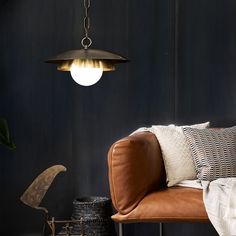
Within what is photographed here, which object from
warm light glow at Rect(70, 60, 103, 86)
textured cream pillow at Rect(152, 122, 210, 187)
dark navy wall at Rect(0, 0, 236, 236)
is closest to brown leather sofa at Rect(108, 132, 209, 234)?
textured cream pillow at Rect(152, 122, 210, 187)

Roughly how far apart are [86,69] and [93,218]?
122 centimetres

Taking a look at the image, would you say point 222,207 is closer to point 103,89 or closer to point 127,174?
point 127,174

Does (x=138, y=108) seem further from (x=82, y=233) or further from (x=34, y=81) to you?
(x=82, y=233)

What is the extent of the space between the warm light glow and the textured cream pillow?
2.82 feet

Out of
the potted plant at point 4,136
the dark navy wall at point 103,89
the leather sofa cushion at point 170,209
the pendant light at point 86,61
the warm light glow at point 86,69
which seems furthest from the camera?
the dark navy wall at point 103,89

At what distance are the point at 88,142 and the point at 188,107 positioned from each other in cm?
80

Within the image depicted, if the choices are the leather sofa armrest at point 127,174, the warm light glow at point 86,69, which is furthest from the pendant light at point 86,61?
the leather sofa armrest at point 127,174

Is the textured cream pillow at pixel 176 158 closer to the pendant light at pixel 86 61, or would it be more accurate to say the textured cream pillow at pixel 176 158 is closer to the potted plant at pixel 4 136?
the pendant light at pixel 86 61

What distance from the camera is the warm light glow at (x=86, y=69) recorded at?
287 cm

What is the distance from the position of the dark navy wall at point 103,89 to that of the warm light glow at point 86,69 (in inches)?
46.0

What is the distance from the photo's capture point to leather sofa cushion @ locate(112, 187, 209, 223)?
3117 mm

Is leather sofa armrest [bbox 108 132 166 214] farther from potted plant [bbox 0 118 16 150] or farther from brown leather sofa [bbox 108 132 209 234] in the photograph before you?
potted plant [bbox 0 118 16 150]

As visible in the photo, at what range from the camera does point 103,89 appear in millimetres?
4129

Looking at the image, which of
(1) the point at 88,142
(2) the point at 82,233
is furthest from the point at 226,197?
(1) the point at 88,142
